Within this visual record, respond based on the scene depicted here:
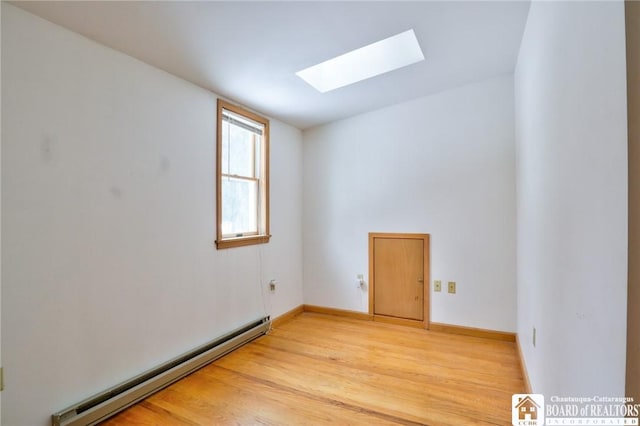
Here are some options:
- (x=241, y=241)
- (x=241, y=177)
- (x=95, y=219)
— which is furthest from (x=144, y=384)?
(x=241, y=177)

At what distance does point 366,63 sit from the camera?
2.73 m

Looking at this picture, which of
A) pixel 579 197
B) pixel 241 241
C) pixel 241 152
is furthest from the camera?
pixel 241 152

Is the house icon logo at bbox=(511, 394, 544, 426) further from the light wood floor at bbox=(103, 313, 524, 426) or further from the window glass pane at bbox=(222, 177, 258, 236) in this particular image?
the window glass pane at bbox=(222, 177, 258, 236)

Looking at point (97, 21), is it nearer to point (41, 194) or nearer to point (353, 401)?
point (41, 194)

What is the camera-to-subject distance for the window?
9.33ft

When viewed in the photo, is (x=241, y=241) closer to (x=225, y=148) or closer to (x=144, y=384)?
(x=225, y=148)

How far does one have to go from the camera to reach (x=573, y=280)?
1121 mm

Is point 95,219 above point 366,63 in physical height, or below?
below

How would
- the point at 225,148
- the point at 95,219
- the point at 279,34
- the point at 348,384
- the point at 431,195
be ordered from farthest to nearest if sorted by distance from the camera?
the point at 431,195, the point at 225,148, the point at 348,384, the point at 279,34, the point at 95,219

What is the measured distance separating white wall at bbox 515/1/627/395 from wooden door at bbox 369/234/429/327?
147 centimetres

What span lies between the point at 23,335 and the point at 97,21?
169 cm

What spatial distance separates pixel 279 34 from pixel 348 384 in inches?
95.7

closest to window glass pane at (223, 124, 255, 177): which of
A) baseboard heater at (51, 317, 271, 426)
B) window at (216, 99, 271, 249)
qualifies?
window at (216, 99, 271, 249)

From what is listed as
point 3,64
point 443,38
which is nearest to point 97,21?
point 3,64
